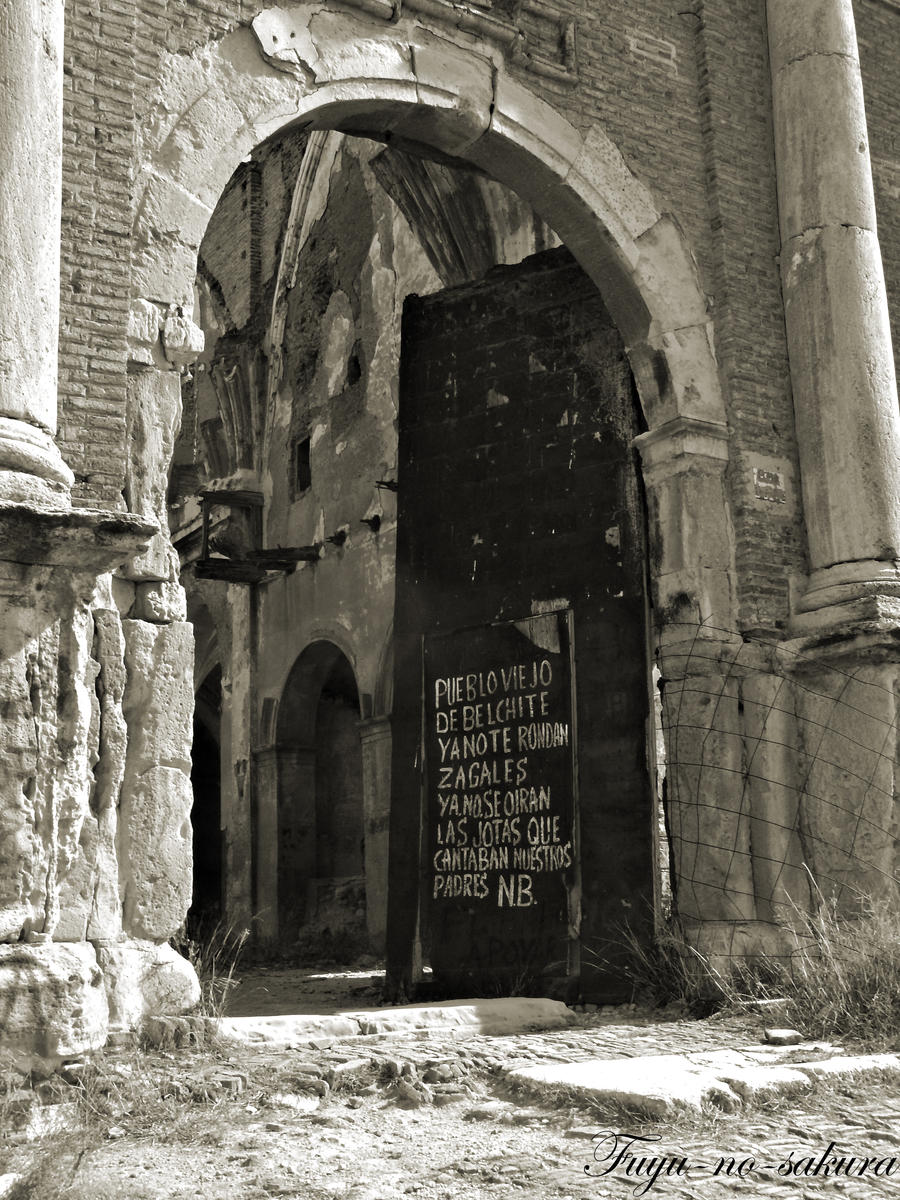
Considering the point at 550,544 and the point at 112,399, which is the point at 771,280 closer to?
the point at 550,544

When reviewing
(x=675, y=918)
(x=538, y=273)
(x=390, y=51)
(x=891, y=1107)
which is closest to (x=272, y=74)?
(x=390, y=51)

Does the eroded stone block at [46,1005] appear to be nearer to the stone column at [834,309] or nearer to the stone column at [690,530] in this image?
the stone column at [690,530]

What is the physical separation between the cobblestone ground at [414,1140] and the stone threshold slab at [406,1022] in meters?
0.23

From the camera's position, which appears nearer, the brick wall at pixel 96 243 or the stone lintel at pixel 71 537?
the stone lintel at pixel 71 537

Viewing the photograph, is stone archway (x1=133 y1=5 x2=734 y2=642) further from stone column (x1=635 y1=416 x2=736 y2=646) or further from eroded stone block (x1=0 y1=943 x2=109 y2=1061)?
eroded stone block (x1=0 y1=943 x2=109 y2=1061)

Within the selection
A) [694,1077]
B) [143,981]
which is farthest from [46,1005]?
[694,1077]

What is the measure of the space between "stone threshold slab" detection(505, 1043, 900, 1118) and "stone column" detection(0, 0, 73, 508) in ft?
8.72

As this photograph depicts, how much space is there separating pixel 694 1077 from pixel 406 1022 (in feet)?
5.57

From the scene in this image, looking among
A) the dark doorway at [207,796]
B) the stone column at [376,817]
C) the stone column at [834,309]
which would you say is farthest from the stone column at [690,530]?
the dark doorway at [207,796]

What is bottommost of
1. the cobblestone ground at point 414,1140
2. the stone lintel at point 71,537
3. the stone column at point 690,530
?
the cobblestone ground at point 414,1140

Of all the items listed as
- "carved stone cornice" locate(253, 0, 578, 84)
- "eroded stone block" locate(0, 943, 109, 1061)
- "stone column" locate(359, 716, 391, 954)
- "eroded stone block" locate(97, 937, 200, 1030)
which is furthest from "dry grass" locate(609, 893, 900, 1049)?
"stone column" locate(359, 716, 391, 954)

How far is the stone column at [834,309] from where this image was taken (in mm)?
7508

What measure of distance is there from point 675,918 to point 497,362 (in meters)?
3.62

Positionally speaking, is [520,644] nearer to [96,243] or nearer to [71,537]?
[96,243]
